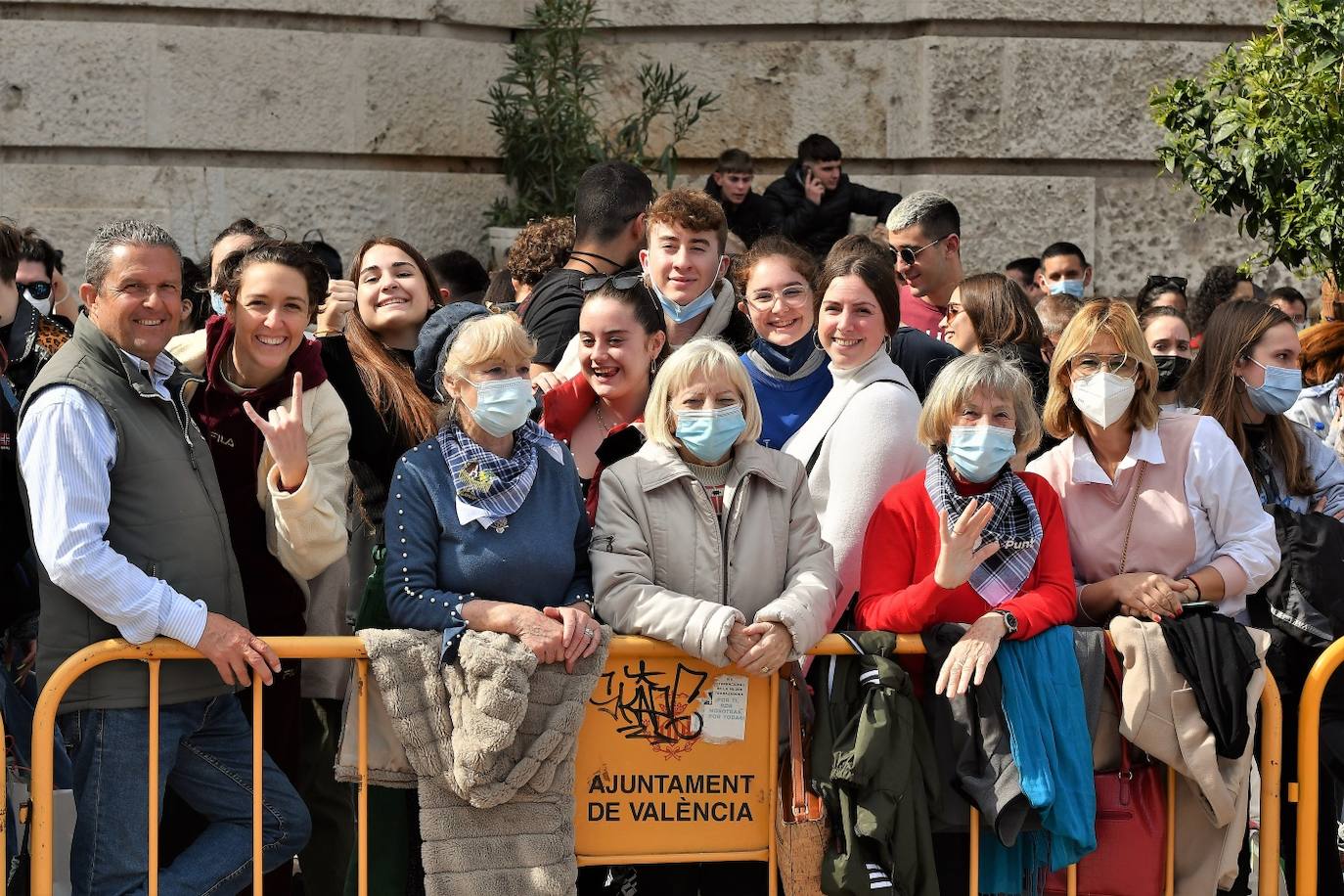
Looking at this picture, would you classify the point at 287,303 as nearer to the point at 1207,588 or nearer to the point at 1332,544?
the point at 1207,588

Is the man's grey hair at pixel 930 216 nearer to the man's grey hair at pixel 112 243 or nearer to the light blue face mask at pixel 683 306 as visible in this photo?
Answer: the light blue face mask at pixel 683 306

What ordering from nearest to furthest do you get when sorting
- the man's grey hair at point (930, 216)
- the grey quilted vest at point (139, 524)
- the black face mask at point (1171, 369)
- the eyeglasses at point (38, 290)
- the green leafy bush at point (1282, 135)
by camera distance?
1. the grey quilted vest at point (139, 524)
2. the black face mask at point (1171, 369)
3. the green leafy bush at point (1282, 135)
4. the man's grey hair at point (930, 216)
5. the eyeglasses at point (38, 290)

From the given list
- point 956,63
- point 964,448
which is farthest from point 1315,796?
point 956,63

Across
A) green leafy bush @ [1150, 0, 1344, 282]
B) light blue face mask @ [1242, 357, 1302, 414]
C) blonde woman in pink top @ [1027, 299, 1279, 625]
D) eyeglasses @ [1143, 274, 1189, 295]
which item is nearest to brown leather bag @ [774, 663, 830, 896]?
blonde woman in pink top @ [1027, 299, 1279, 625]

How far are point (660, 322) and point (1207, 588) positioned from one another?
1743 mm

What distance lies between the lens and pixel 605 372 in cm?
507

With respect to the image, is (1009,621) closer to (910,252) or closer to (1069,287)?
(910,252)

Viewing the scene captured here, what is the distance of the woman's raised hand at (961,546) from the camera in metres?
4.41

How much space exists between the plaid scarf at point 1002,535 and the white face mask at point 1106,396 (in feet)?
1.27

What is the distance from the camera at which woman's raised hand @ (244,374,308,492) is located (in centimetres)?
436

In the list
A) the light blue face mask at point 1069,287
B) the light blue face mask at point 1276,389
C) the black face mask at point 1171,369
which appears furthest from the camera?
the light blue face mask at point 1069,287

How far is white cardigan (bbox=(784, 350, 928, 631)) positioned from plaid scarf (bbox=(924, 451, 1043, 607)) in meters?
0.29

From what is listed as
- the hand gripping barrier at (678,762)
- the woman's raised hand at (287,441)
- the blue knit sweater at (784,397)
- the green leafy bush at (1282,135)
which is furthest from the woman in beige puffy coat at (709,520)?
the green leafy bush at (1282,135)

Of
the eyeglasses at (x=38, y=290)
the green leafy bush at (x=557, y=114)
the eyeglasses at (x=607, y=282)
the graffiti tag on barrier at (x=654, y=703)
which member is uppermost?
the green leafy bush at (x=557, y=114)
